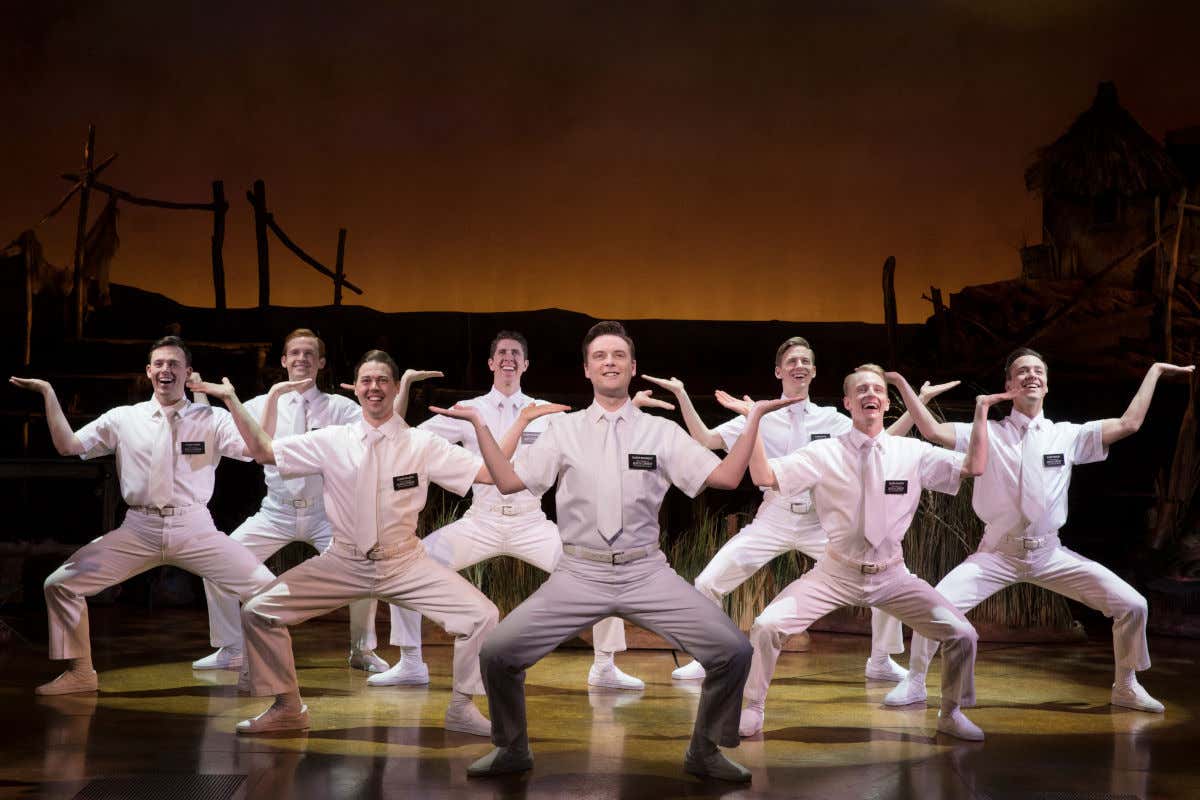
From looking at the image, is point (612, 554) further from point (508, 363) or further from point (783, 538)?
point (508, 363)

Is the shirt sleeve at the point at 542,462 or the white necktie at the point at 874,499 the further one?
the white necktie at the point at 874,499

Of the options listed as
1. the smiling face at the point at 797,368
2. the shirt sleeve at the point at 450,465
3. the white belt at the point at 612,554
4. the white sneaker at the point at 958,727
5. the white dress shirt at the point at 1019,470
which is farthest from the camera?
the smiling face at the point at 797,368

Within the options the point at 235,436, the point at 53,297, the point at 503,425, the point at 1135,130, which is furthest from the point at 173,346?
the point at 1135,130

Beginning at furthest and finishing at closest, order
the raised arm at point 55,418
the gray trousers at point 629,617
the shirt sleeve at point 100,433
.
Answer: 1. the shirt sleeve at point 100,433
2. the raised arm at point 55,418
3. the gray trousers at point 629,617

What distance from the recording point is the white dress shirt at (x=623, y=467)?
4016 mm

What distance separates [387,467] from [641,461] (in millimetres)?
1037

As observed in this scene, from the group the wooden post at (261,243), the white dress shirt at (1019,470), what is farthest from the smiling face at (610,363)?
the wooden post at (261,243)

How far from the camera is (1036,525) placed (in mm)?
4910

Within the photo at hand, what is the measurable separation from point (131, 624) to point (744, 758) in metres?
4.06

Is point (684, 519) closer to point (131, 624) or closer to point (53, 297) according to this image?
point (131, 624)

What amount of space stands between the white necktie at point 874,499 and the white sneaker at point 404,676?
2.01 m

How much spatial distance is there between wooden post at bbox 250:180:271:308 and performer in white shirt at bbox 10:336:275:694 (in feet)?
14.0

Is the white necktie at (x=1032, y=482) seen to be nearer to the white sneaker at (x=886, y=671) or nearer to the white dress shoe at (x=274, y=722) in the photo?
the white sneaker at (x=886, y=671)

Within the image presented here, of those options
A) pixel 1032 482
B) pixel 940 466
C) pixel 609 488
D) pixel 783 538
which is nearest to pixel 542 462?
pixel 609 488
